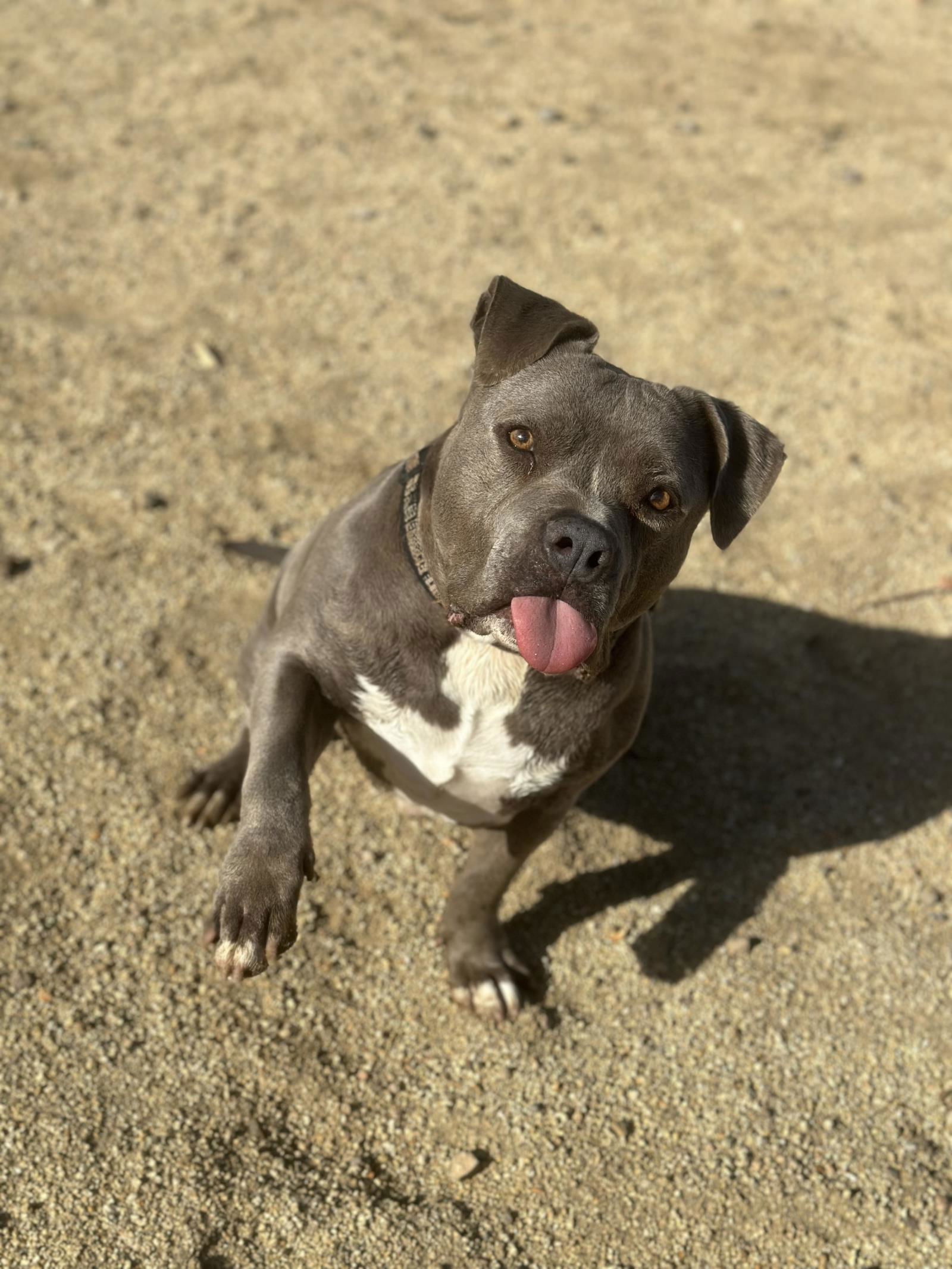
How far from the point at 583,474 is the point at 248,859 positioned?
4.18ft

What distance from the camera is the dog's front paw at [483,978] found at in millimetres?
3982

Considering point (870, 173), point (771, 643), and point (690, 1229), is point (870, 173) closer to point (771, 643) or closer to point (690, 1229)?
point (771, 643)

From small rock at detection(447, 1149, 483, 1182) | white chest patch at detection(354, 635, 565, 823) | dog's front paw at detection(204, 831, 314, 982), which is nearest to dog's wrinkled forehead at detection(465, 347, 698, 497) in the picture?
white chest patch at detection(354, 635, 565, 823)

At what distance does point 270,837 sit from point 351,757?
1.57 meters

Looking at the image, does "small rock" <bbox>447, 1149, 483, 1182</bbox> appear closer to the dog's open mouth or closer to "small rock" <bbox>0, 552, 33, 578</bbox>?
the dog's open mouth

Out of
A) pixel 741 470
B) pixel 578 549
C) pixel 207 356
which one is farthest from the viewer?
pixel 207 356

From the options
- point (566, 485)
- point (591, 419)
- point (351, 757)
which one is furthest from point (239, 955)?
point (351, 757)

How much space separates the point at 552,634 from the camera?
10.1 feet

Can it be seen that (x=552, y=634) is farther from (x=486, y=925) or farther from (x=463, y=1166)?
(x=463, y=1166)

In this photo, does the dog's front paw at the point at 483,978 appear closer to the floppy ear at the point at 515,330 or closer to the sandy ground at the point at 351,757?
the sandy ground at the point at 351,757

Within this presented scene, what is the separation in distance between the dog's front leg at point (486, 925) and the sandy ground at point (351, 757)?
0.37 ft

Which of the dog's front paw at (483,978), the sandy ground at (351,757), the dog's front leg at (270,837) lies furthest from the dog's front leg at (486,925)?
the dog's front leg at (270,837)

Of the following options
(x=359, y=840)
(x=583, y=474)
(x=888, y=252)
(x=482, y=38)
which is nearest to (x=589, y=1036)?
(x=359, y=840)

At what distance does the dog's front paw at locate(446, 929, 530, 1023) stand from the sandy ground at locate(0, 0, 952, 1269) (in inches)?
3.7
